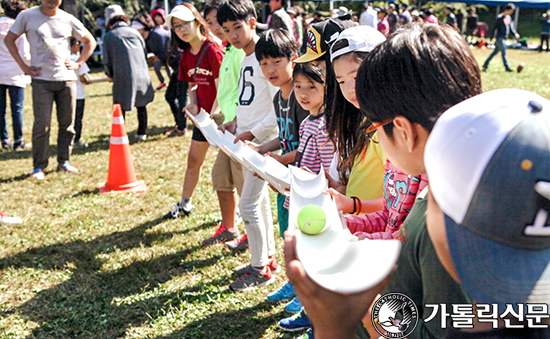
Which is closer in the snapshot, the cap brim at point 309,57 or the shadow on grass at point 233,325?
the cap brim at point 309,57

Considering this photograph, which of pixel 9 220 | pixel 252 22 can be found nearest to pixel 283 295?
pixel 252 22

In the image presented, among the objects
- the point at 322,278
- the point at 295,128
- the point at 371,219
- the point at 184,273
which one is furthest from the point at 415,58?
the point at 184,273

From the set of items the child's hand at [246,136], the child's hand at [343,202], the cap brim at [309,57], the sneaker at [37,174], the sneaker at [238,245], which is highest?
the cap brim at [309,57]

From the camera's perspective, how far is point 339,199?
1845 mm

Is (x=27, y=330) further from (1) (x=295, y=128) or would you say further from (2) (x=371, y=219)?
(2) (x=371, y=219)

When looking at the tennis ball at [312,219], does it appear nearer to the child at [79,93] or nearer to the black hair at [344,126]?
the black hair at [344,126]

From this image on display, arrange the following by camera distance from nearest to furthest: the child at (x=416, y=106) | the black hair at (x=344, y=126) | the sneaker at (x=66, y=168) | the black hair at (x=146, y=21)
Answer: the child at (x=416, y=106) < the black hair at (x=344, y=126) < the sneaker at (x=66, y=168) < the black hair at (x=146, y=21)

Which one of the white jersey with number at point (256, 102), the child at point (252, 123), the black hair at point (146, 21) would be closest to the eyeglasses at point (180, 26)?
the child at point (252, 123)

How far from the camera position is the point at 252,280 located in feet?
10.9

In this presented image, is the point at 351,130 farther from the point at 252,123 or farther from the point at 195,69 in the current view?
the point at 195,69

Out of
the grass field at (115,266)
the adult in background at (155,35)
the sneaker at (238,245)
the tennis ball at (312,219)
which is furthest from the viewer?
the adult in background at (155,35)

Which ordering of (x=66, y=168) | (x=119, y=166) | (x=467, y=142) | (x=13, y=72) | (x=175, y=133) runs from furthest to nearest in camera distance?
(x=175, y=133), (x=13, y=72), (x=66, y=168), (x=119, y=166), (x=467, y=142)

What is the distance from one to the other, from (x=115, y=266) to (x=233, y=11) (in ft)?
7.37

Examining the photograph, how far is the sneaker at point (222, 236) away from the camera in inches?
160
